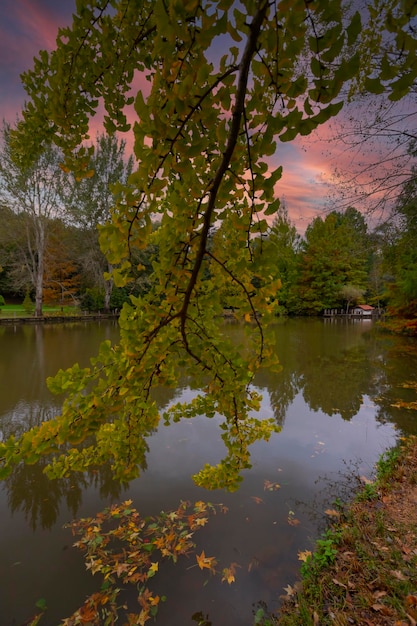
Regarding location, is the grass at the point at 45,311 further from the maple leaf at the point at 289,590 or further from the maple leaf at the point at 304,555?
the maple leaf at the point at 289,590

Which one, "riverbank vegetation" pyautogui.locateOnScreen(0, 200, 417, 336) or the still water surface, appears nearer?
the still water surface

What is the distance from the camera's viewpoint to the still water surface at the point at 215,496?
2.51 metres

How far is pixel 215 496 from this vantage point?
3725 millimetres

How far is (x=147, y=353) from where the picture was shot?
3.96ft

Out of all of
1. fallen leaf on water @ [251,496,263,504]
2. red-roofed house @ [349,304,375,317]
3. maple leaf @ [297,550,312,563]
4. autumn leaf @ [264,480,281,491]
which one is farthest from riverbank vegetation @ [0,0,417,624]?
red-roofed house @ [349,304,375,317]

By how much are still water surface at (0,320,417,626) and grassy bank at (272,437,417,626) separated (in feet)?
0.73

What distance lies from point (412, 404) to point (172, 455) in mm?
5138

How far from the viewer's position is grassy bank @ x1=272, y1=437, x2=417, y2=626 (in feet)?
6.68

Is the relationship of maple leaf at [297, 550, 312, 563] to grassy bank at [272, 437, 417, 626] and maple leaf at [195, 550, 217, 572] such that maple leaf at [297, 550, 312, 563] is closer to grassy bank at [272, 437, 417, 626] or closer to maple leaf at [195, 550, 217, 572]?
grassy bank at [272, 437, 417, 626]

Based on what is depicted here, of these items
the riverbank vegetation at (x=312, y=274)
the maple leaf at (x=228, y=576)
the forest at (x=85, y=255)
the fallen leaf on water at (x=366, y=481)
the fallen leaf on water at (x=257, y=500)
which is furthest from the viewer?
the forest at (x=85, y=255)

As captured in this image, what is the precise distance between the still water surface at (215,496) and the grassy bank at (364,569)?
0.22 meters

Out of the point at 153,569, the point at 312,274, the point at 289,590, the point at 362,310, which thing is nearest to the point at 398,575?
the point at 289,590

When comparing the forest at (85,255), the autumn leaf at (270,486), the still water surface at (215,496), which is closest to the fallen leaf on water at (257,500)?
the still water surface at (215,496)

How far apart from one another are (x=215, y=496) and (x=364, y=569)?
1738 millimetres
